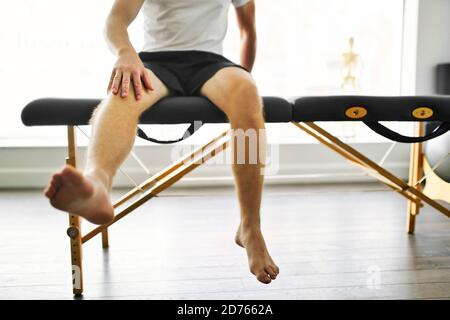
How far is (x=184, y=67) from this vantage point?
4.21ft

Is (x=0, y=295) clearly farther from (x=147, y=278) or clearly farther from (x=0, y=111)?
(x=0, y=111)

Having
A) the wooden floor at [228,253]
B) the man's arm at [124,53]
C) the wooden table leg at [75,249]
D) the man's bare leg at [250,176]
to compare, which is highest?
the man's arm at [124,53]

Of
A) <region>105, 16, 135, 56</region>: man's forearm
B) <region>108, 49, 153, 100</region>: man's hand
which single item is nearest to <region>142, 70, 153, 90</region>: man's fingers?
<region>108, 49, 153, 100</region>: man's hand

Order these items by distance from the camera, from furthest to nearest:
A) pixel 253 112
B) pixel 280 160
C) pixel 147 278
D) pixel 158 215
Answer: pixel 280 160 < pixel 158 215 < pixel 147 278 < pixel 253 112

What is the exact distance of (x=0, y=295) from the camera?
120cm

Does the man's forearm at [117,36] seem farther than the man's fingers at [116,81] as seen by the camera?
Yes

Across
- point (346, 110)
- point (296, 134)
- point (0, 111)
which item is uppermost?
point (346, 110)

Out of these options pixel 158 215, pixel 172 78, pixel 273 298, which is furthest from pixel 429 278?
pixel 158 215

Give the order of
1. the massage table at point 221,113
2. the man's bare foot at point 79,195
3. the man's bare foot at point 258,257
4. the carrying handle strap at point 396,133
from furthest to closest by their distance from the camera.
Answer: the carrying handle strap at point 396,133
the massage table at point 221,113
the man's bare foot at point 258,257
the man's bare foot at point 79,195

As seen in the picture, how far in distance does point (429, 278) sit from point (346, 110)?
562 millimetres

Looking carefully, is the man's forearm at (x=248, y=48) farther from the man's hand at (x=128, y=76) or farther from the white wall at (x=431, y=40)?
the white wall at (x=431, y=40)

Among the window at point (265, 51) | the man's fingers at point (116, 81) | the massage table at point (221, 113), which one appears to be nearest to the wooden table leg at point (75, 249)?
the massage table at point (221, 113)

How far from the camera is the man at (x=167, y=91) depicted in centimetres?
87

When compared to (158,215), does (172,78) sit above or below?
above
